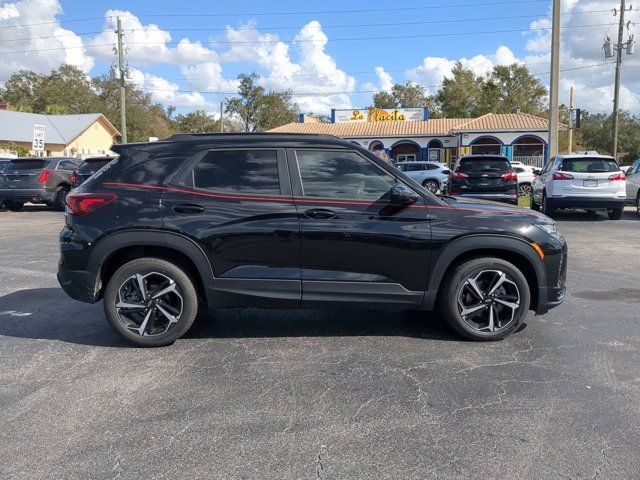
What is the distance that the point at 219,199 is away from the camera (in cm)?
473

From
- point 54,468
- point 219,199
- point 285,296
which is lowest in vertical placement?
point 54,468

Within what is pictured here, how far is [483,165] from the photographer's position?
15.5 meters

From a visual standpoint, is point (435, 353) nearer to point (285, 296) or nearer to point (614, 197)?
point (285, 296)

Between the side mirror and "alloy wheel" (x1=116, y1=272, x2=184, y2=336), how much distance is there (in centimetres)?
200

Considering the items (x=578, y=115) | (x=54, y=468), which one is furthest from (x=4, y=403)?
(x=578, y=115)

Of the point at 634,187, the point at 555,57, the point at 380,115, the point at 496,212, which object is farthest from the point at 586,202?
the point at 380,115

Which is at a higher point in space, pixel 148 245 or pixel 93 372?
pixel 148 245

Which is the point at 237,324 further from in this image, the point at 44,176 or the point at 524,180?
the point at 524,180

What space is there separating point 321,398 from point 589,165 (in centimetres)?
1219

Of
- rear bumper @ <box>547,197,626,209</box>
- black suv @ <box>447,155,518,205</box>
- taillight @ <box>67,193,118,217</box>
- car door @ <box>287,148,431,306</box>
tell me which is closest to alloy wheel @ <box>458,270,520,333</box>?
car door @ <box>287,148,431,306</box>

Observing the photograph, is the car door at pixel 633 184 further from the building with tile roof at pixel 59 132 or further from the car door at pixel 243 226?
the building with tile roof at pixel 59 132

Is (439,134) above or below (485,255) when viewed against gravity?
above

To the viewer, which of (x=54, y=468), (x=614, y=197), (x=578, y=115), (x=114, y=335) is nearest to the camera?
(x=54, y=468)

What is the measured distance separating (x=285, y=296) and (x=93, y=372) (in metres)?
1.63
